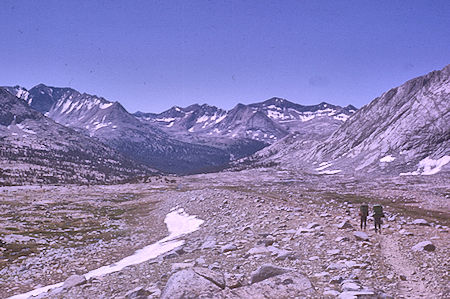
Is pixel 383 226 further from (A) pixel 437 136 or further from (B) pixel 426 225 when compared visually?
(A) pixel 437 136

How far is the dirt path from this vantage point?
10852 mm

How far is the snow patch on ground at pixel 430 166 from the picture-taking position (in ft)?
394

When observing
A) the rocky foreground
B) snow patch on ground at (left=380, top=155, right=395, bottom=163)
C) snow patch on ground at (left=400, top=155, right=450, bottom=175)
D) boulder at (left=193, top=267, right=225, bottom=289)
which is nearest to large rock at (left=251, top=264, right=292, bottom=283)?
the rocky foreground

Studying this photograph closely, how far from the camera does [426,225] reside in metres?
21.2

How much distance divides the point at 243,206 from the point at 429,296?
2425 centimetres

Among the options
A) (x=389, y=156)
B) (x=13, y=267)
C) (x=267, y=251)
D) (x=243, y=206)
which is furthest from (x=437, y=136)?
(x=13, y=267)

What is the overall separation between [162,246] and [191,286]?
17590 millimetres

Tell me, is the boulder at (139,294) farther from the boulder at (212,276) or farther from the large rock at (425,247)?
the large rock at (425,247)

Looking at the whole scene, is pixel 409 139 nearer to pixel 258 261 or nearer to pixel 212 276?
pixel 258 261

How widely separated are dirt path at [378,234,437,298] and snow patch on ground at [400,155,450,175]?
126 metres

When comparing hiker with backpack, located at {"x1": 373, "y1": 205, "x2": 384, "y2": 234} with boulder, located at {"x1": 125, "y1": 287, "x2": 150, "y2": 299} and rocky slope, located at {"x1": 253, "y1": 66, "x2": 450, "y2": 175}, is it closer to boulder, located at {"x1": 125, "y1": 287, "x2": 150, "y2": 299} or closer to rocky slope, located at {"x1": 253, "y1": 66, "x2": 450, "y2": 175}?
boulder, located at {"x1": 125, "y1": 287, "x2": 150, "y2": 299}

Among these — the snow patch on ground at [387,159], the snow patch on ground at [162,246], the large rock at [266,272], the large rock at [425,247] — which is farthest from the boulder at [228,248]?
the snow patch on ground at [387,159]

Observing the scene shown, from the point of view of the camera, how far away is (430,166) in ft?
408

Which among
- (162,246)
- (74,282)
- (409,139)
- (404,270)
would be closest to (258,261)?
(404,270)
